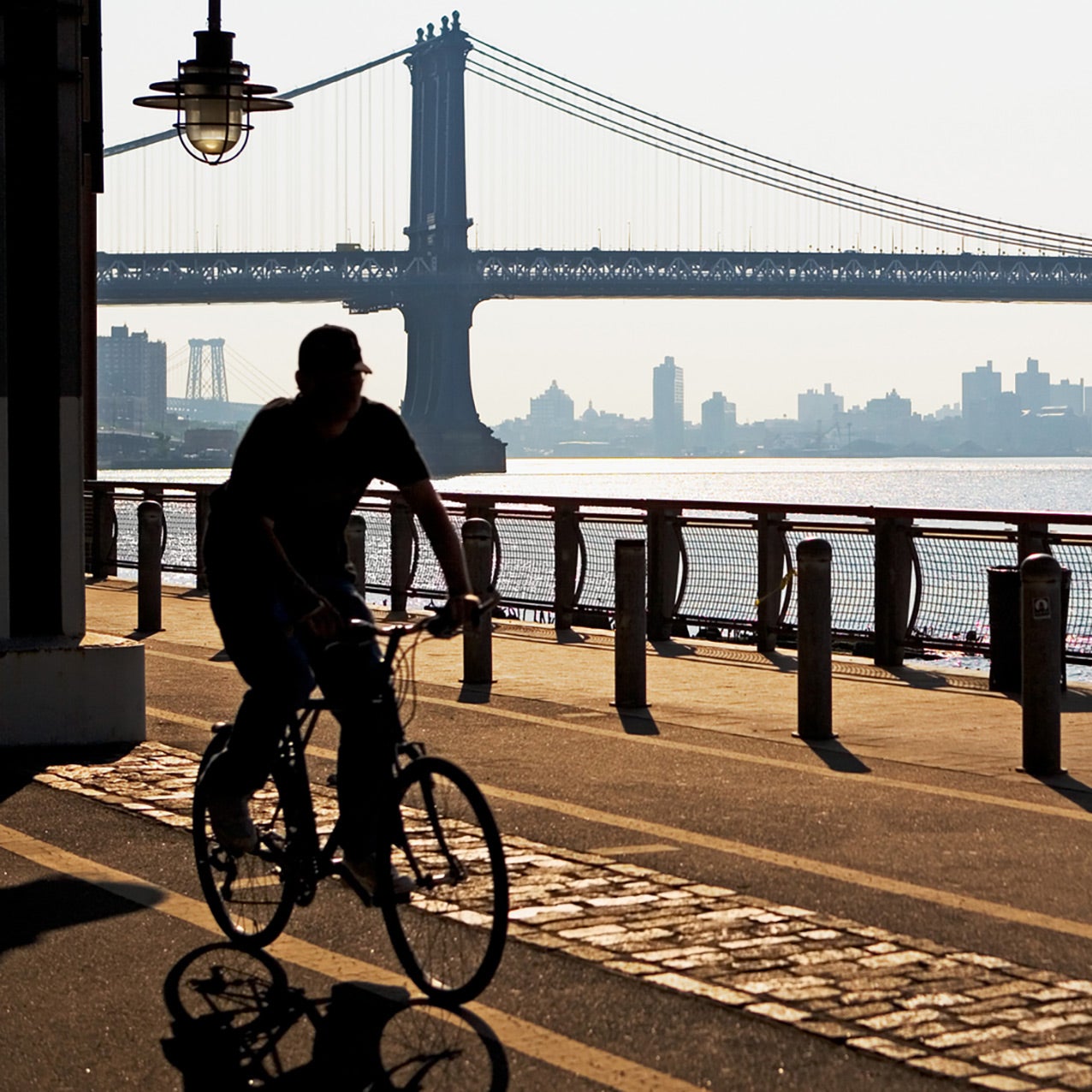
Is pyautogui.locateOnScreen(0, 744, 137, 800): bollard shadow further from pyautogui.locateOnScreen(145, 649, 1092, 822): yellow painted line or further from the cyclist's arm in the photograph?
the cyclist's arm

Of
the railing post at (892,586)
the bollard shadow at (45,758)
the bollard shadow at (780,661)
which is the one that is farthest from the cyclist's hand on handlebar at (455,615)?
the railing post at (892,586)

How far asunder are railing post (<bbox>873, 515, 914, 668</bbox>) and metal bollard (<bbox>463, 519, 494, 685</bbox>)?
254cm

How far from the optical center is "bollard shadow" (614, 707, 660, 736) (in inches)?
369

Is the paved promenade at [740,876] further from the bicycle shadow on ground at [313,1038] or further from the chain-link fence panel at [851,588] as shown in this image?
the chain-link fence panel at [851,588]

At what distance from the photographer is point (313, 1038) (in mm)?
4426

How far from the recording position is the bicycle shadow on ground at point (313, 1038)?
13.6ft

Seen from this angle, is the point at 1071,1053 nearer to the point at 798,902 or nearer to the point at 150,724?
the point at 798,902

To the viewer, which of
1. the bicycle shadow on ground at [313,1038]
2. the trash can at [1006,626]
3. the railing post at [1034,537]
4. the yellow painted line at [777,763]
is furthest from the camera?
the railing post at [1034,537]

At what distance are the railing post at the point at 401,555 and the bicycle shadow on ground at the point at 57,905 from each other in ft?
38.2

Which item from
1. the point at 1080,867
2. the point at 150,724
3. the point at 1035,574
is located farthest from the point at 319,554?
the point at 150,724

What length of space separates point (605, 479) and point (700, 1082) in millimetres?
153258

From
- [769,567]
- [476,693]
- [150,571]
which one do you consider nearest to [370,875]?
[476,693]

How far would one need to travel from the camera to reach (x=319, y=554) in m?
4.93

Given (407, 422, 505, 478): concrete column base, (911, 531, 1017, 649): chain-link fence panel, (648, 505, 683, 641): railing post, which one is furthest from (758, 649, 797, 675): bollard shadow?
(407, 422, 505, 478): concrete column base
